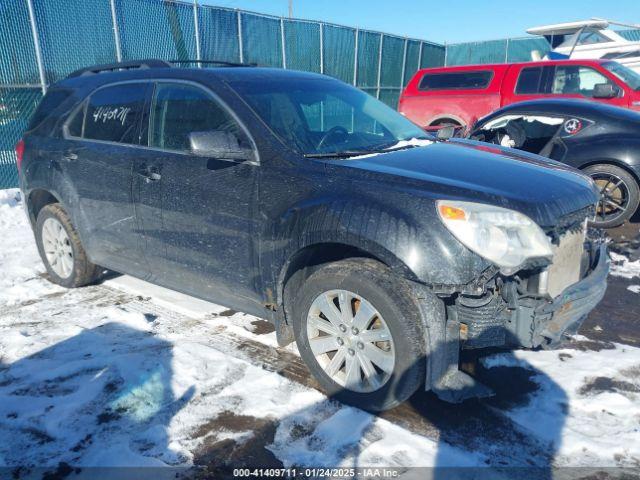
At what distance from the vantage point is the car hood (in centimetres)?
258

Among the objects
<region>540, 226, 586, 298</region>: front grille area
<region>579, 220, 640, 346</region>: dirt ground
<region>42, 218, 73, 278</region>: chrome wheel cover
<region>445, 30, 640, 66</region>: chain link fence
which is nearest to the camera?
<region>540, 226, 586, 298</region>: front grille area

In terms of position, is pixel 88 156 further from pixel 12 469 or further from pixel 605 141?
pixel 605 141

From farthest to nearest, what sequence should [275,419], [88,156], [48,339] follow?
[88,156]
[48,339]
[275,419]

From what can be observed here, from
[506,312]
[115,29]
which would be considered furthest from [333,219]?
[115,29]

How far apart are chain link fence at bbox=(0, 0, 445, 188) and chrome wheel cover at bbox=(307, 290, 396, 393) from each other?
4.75 m

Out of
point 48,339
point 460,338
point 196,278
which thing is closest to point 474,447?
point 460,338

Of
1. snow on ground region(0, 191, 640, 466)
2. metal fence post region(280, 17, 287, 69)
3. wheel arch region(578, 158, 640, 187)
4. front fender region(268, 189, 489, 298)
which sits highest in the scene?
metal fence post region(280, 17, 287, 69)

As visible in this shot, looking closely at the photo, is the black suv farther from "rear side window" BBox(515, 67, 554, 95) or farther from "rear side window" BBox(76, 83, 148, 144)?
"rear side window" BBox(515, 67, 554, 95)

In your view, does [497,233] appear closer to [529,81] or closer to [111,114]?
[111,114]

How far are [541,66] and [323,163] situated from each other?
353 inches

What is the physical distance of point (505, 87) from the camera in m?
10.5

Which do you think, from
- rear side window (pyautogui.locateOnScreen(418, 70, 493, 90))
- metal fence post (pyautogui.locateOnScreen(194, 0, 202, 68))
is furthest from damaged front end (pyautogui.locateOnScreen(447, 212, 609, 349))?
metal fence post (pyautogui.locateOnScreen(194, 0, 202, 68))

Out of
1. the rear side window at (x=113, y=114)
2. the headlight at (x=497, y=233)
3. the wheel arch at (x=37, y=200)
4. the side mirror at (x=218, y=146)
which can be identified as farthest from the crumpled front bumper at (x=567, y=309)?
the wheel arch at (x=37, y=200)

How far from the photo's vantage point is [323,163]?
2.91 metres
